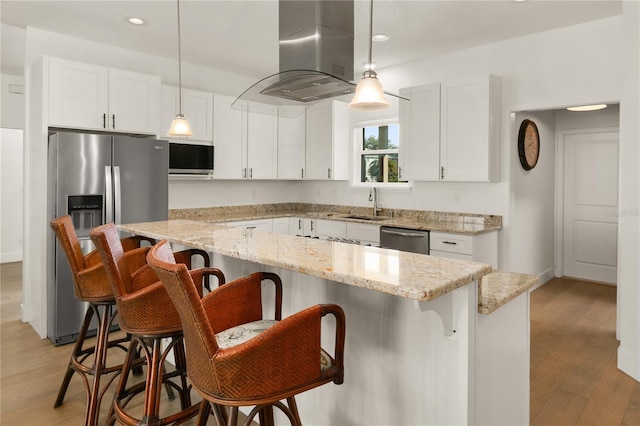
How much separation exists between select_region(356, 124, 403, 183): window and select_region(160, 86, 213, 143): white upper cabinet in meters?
1.98

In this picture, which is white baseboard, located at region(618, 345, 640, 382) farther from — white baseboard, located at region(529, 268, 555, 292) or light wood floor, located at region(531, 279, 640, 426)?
white baseboard, located at region(529, 268, 555, 292)

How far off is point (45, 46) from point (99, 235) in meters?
3.29

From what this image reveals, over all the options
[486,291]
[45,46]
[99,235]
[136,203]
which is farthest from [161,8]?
[486,291]

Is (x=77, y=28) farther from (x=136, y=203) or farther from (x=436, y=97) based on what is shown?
(x=436, y=97)

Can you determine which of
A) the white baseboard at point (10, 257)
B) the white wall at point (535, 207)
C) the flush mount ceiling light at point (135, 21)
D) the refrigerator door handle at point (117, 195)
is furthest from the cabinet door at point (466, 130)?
the white baseboard at point (10, 257)

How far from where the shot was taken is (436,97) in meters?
4.49

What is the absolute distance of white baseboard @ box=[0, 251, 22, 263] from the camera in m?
6.81

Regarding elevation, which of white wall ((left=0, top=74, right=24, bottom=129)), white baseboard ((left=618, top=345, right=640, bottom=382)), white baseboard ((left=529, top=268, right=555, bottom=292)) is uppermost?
white wall ((left=0, top=74, right=24, bottom=129))

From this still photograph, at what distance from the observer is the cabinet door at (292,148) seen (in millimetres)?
5766

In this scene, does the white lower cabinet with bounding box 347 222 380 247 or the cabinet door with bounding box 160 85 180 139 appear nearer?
the cabinet door with bounding box 160 85 180 139

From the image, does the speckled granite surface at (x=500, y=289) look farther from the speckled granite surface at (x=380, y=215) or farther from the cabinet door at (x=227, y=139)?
the cabinet door at (x=227, y=139)

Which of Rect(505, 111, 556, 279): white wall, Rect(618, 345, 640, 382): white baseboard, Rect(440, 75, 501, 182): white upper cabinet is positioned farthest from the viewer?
Rect(505, 111, 556, 279): white wall

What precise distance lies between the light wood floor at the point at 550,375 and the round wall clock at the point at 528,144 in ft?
5.24

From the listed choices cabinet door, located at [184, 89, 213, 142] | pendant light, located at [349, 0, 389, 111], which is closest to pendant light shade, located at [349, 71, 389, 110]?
pendant light, located at [349, 0, 389, 111]
